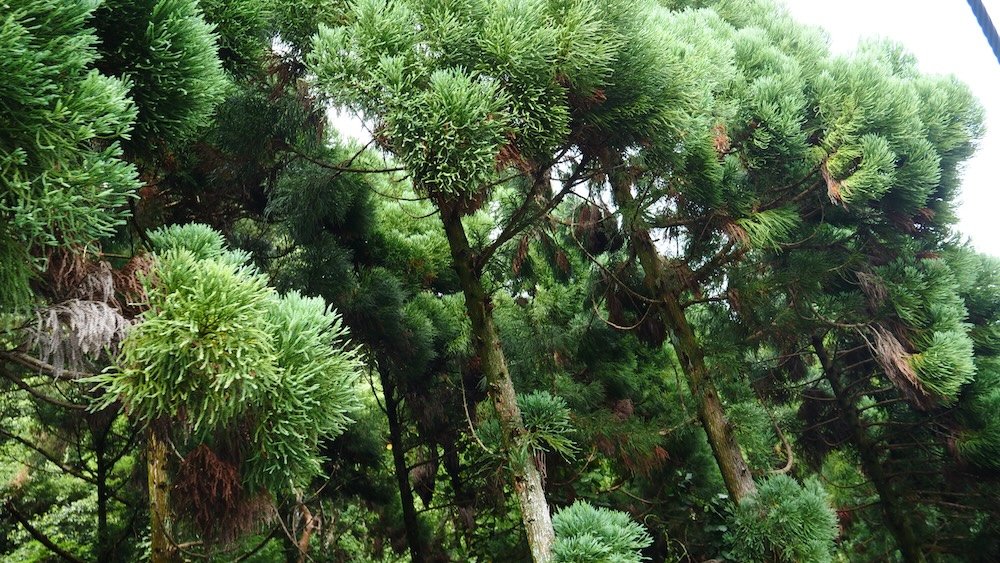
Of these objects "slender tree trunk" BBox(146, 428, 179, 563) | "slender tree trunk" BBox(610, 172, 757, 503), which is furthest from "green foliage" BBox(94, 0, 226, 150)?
"slender tree trunk" BBox(610, 172, 757, 503)

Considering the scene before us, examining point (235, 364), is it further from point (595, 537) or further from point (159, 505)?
point (159, 505)

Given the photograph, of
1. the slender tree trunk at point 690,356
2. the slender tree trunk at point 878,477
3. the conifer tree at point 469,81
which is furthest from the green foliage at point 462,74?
the slender tree trunk at point 878,477

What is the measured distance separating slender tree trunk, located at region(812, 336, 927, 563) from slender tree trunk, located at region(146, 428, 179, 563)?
210 inches

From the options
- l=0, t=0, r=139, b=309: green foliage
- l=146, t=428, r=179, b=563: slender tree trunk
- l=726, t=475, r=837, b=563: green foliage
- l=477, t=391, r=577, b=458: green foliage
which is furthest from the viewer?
l=726, t=475, r=837, b=563: green foliage

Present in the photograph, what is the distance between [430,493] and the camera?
18.8ft

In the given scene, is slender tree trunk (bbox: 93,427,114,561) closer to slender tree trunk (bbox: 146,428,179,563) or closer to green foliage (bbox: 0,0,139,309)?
slender tree trunk (bbox: 146,428,179,563)

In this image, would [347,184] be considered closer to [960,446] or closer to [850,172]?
[850,172]

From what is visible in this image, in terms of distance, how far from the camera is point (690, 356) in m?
3.77

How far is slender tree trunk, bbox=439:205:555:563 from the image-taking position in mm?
2092

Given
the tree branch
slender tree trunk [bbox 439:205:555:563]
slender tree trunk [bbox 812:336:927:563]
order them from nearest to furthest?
slender tree trunk [bbox 439:205:555:563] < the tree branch < slender tree trunk [bbox 812:336:927:563]

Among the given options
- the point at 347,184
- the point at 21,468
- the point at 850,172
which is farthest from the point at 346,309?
the point at 21,468

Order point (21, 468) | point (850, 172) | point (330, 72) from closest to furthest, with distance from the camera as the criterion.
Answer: point (330, 72)
point (850, 172)
point (21, 468)

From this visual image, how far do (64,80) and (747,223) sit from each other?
3.08 metres

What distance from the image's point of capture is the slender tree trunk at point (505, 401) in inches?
82.4
